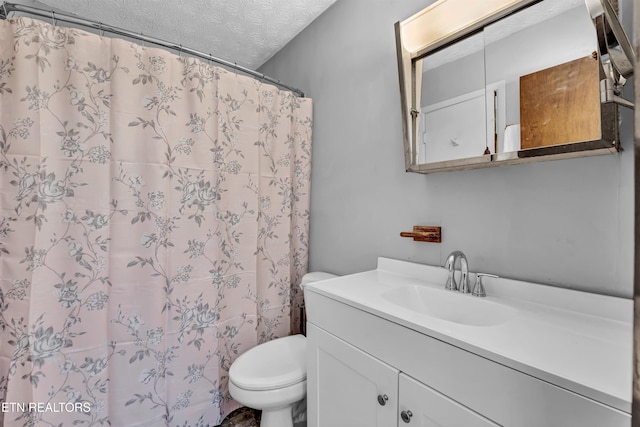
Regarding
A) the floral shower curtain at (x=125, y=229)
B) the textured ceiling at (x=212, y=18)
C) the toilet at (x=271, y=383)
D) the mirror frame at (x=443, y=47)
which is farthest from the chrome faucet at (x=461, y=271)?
the textured ceiling at (x=212, y=18)

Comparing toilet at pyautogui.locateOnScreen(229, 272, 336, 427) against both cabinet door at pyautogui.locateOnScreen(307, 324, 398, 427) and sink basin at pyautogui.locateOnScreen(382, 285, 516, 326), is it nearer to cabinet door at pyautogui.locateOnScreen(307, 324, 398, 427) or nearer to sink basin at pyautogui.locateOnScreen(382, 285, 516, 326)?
cabinet door at pyautogui.locateOnScreen(307, 324, 398, 427)

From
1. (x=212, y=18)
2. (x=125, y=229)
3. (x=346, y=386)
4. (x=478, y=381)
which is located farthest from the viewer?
(x=212, y=18)

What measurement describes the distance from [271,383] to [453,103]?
1401mm

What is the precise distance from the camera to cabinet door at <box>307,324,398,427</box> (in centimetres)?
81

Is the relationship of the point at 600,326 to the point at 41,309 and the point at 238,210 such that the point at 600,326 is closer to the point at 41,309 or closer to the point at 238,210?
the point at 238,210

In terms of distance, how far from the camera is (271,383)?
1.18m

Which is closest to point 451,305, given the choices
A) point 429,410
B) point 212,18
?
point 429,410

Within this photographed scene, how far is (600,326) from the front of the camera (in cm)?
72

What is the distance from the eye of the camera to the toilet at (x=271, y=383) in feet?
3.82

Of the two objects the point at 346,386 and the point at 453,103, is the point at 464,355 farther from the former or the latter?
the point at 453,103

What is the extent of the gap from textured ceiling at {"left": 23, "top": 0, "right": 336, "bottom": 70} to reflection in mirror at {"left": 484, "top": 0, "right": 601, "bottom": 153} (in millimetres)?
1139

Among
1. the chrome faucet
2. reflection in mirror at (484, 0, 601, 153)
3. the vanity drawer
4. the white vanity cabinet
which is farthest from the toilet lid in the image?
reflection in mirror at (484, 0, 601, 153)

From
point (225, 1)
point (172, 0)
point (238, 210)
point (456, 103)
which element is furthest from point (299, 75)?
point (456, 103)

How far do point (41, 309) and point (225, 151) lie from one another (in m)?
1.03
